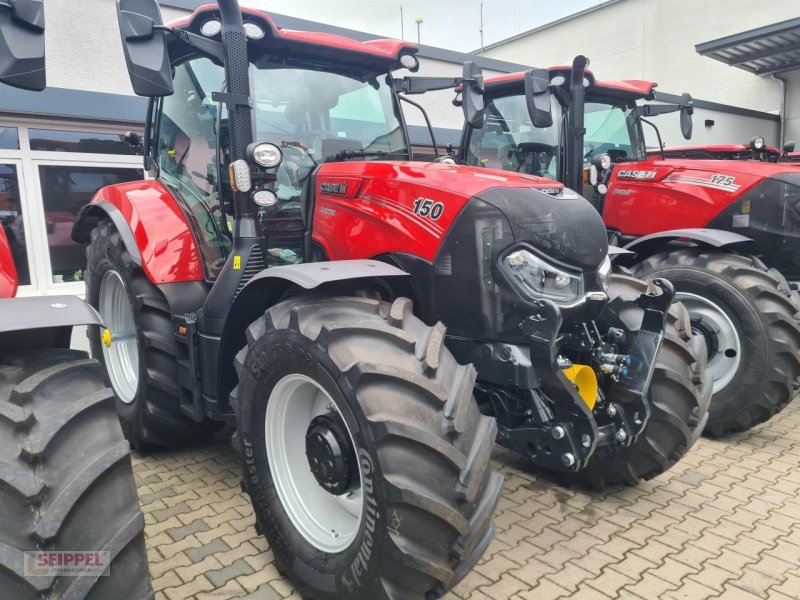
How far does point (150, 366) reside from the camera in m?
3.55

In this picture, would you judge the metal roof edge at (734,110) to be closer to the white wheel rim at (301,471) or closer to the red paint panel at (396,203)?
the red paint panel at (396,203)

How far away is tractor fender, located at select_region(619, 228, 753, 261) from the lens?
14.3 ft

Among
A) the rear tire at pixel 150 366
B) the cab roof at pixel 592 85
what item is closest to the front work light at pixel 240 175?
the rear tire at pixel 150 366

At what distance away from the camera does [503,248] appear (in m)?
2.53

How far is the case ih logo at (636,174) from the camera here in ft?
16.9

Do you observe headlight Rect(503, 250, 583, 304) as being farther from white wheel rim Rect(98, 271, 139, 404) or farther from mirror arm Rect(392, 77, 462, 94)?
white wheel rim Rect(98, 271, 139, 404)

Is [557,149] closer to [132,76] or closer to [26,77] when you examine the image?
[132,76]

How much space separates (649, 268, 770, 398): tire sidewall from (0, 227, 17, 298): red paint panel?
4.08m

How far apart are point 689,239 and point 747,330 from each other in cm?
84

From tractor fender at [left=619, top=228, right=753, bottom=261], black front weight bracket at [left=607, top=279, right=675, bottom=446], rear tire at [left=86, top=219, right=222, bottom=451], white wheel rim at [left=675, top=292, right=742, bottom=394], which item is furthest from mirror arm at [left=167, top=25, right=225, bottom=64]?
white wheel rim at [left=675, top=292, right=742, bottom=394]

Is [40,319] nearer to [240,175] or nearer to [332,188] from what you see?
[240,175]

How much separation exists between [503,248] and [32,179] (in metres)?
5.40

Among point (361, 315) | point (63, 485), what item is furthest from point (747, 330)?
point (63, 485)

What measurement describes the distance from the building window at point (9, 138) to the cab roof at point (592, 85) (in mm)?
4454
